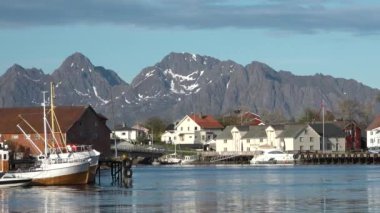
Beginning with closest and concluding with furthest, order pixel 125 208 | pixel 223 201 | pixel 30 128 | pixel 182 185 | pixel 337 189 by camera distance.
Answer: pixel 125 208
pixel 223 201
pixel 337 189
pixel 182 185
pixel 30 128

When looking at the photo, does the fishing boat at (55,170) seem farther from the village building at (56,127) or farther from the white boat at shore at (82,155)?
the village building at (56,127)

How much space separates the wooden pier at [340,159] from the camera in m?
191

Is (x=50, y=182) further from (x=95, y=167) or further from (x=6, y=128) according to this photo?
(x=6, y=128)

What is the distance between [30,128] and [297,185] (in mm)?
63267

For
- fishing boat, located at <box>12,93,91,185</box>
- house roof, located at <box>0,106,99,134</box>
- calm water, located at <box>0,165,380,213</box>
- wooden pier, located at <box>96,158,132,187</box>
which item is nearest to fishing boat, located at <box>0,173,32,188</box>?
calm water, located at <box>0,165,380,213</box>

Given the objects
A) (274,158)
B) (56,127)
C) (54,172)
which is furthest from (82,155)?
(274,158)

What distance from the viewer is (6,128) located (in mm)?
157125

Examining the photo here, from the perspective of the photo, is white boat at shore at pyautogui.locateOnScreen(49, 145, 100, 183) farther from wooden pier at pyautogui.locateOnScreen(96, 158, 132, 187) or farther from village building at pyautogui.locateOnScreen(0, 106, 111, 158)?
village building at pyautogui.locateOnScreen(0, 106, 111, 158)

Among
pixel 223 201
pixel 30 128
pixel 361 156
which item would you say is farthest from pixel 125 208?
pixel 361 156

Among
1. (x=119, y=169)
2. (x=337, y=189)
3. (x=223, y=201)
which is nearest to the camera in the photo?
(x=223, y=201)

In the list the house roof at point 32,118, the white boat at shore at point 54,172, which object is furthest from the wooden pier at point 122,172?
the house roof at point 32,118

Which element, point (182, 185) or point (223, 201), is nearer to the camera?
point (223, 201)

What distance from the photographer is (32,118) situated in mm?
156000

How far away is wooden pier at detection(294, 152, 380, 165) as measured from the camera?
191 m
